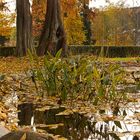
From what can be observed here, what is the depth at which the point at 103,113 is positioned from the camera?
5.95 metres

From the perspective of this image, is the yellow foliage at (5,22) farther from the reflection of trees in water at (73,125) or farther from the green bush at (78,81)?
the reflection of trees in water at (73,125)

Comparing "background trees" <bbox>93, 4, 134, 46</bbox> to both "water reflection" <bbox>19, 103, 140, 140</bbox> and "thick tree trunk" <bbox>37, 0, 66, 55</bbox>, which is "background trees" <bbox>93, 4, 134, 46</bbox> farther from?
"water reflection" <bbox>19, 103, 140, 140</bbox>

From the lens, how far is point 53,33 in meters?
21.7

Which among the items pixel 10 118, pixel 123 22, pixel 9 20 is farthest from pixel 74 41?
pixel 10 118

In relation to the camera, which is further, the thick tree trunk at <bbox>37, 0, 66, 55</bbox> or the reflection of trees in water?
the thick tree trunk at <bbox>37, 0, 66, 55</bbox>

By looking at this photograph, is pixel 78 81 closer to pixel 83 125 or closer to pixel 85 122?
pixel 85 122

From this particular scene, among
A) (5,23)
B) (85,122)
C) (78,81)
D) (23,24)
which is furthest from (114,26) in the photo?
(85,122)

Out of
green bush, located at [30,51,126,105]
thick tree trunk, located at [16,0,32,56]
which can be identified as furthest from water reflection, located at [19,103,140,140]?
thick tree trunk, located at [16,0,32,56]

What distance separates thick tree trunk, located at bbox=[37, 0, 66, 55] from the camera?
70.8 feet

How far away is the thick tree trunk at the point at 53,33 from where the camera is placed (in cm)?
2159

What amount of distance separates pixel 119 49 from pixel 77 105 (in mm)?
27110

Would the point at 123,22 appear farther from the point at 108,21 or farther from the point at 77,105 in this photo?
the point at 77,105

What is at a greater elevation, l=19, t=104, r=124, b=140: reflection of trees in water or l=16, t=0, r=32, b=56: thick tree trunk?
l=16, t=0, r=32, b=56: thick tree trunk

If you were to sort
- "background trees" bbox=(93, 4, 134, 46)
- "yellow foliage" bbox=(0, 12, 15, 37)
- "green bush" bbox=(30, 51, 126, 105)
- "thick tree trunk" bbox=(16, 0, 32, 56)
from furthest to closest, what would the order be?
"background trees" bbox=(93, 4, 134, 46) < "yellow foliage" bbox=(0, 12, 15, 37) < "thick tree trunk" bbox=(16, 0, 32, 56) < "green bush" bbox=(30, 51, 126, 105)
